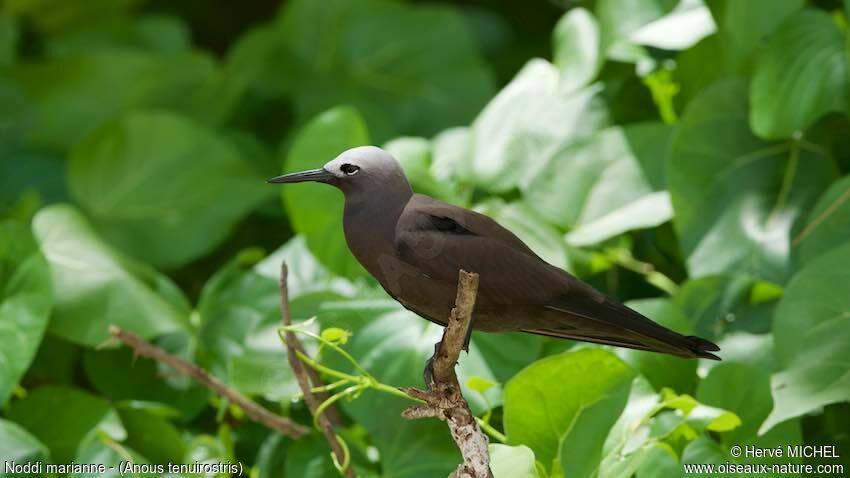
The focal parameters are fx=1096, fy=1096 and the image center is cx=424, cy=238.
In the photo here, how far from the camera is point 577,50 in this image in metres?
1.80

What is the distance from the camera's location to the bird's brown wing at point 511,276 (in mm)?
859

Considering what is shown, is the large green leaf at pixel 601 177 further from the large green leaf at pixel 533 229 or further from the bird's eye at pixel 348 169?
the bird's eye at pixel 348 169

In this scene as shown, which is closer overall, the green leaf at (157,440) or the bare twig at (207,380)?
the bare twig at (207,380)

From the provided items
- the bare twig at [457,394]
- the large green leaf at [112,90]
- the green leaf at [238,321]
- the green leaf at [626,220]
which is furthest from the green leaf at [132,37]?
the bare twig at [457,394]

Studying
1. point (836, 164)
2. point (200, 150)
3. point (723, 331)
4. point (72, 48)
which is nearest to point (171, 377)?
point (200, 150)

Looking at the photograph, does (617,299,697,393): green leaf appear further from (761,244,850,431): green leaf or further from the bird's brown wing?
the bird's brown wing

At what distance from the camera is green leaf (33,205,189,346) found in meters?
1.63

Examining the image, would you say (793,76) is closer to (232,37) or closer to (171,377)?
(171,377)

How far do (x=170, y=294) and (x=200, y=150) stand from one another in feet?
1.46

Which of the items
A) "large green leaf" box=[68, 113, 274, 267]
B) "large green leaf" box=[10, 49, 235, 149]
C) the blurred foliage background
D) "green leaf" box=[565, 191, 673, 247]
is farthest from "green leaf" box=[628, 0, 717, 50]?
"large green leaf" box=[10, 49, 235, 149]

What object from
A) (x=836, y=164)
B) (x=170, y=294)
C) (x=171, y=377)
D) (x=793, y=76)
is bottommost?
(x=171, y=377)

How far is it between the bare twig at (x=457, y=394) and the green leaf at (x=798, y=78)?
77 centimetres

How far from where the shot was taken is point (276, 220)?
7.63ft

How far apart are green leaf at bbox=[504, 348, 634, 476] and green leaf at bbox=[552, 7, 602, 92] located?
0.67 meters
